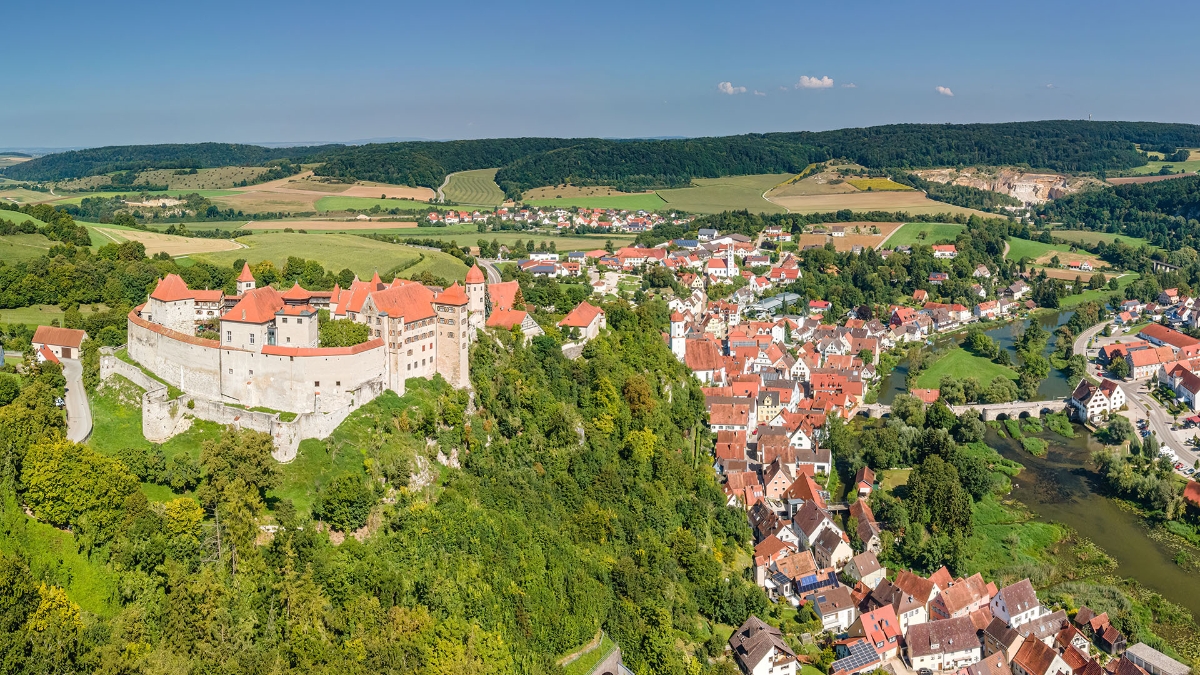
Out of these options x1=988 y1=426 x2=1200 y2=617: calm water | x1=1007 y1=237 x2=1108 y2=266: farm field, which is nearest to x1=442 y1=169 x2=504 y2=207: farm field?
x1=1007 y1=237 x2=1108 y2=266: farm field

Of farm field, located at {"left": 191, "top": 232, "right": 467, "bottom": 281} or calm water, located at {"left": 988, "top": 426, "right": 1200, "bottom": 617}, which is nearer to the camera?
calm water, located at {"left": 988, "top": 426, "right": 1200, "bottom": 617}

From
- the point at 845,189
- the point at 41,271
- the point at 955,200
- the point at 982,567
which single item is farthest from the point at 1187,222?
the point at 41,271

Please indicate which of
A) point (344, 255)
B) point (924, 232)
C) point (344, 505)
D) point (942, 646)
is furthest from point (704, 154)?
point (344, 505)

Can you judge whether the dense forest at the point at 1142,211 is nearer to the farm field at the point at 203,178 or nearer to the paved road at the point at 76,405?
the paved road at the point at 76,405

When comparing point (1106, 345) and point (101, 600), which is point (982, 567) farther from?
point (1106, 345)

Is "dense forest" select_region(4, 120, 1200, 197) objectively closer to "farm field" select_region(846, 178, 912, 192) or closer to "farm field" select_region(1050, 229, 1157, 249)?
"farm field" select_region(846, 178, 912, 192)

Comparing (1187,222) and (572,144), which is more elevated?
(572,144)
